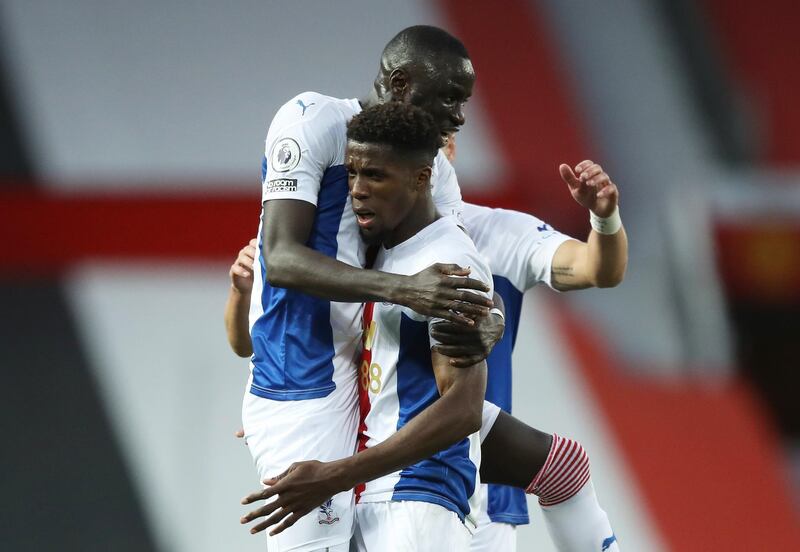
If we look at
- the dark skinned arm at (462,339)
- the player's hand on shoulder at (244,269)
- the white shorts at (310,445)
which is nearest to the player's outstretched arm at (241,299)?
the player's hand on shoulder at (244,269)

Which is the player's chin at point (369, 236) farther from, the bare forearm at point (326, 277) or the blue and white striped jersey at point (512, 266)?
the blue and white striped jersey at point (512, 266)

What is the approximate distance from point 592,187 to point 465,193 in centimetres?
313

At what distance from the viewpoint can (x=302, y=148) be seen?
2561 mm

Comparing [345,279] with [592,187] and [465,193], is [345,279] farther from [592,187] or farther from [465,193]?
[465,193]

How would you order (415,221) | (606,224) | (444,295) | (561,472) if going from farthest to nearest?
(606,224), (561,472), (415,221), (444,295)

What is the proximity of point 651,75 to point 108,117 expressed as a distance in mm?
3052

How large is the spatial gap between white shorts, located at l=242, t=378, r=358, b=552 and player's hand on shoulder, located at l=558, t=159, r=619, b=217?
32.1 inches

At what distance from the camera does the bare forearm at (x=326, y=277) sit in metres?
2.35

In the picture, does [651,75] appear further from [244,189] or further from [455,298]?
[455,298]

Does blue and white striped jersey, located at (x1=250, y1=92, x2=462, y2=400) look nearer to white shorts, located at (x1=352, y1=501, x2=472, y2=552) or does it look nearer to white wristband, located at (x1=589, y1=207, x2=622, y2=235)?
white shorts, located at (x1=352, y1=501, x2=472, y2=552)

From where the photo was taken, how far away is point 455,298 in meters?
2.30

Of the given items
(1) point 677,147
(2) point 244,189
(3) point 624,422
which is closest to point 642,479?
(3) point 624,422

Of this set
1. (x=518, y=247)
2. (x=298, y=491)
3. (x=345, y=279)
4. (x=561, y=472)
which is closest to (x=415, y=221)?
(x=345, y=279)

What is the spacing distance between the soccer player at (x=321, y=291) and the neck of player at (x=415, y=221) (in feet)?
0.36
